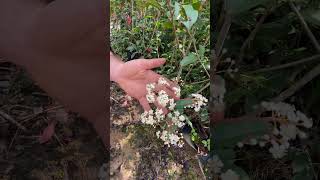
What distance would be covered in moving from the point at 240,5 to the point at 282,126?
359 mm

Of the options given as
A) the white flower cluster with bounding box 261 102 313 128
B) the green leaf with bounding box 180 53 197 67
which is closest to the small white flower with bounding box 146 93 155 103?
the green leaf with bounding box 180 53 197 67

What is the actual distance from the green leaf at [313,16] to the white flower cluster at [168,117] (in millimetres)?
341

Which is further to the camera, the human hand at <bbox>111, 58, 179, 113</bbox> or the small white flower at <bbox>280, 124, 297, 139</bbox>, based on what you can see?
the small white flower at <bbox>280, 124, 297, 139</bbox>

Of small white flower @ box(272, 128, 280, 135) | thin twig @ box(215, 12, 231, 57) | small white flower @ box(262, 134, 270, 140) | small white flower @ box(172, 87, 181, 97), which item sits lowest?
small white flower @ box(262, 134, 270, 140)

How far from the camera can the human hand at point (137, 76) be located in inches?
48.6

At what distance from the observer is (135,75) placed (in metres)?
1.24

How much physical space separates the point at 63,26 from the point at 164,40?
0.25 metres

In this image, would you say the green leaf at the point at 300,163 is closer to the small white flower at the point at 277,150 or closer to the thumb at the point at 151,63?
the small white flower at the point at 277,150

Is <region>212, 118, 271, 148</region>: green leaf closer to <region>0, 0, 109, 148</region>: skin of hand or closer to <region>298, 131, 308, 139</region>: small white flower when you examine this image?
<region>298, 131, 308, 139</region>: small white flower

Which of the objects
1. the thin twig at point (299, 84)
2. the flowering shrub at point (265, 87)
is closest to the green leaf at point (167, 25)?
the flowering shrub at point (265, 87)

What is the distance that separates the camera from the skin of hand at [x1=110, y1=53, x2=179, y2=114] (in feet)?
4.04

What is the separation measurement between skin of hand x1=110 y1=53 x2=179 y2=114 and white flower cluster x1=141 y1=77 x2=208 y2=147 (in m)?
0.03

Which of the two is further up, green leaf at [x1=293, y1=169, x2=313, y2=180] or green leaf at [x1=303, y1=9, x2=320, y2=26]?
green leaf at [x1=303, y1=9, x2=320, y2=26]

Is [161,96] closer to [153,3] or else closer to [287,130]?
[153,3]
